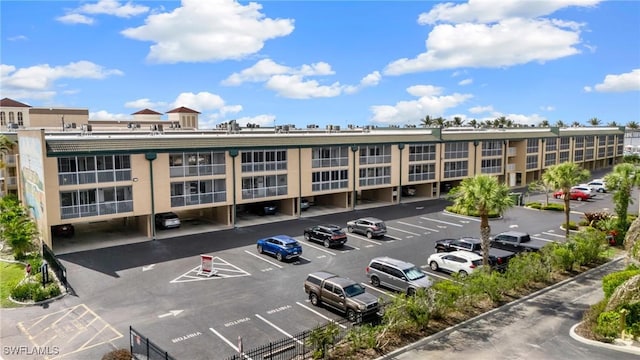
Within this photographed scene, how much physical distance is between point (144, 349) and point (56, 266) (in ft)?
44.1

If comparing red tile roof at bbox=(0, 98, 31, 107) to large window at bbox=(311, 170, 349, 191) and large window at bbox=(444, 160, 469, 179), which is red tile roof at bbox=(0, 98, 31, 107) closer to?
large window at bbox=(311, 170, 349, 191)

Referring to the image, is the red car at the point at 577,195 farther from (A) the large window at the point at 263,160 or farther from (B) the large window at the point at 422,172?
(A) the large window at the point at 263,160

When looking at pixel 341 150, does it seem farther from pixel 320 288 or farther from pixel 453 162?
pixel 320 288

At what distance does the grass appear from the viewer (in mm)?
24608

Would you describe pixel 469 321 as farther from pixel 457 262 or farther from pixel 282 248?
pixel 282 248

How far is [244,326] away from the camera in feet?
69.6

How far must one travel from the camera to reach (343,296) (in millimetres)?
22047

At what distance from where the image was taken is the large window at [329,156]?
46719mm

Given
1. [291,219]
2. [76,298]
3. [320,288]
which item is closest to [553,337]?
[320,288]

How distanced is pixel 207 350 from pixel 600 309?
1759 centimetres

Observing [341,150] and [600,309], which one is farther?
[341,150]

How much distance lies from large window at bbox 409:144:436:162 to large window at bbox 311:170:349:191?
1004 centimetres

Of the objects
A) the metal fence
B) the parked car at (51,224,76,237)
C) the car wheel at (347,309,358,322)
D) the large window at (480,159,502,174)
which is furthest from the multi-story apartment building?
the metal fence

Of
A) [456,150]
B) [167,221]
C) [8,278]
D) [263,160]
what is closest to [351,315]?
[8,278]
